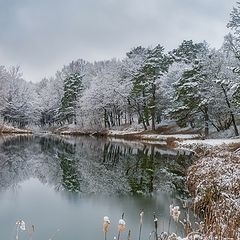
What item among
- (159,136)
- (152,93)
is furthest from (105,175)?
(152,93)

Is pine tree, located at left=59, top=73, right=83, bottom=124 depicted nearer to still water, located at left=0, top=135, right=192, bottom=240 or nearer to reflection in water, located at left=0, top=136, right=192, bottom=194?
reflection in water, located at left=0, top=136, right=192, bottom=194

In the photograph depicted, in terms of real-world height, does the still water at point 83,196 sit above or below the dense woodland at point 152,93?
below

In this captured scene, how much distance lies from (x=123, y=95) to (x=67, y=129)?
2298 cm

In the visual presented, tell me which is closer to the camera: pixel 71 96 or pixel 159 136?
pixel 159 136

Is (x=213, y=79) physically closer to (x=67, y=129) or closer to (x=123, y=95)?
(x=123, y=95)

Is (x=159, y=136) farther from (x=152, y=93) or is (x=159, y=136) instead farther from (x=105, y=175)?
(x=105, y=175)

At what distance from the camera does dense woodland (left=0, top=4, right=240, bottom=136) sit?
37062 millimetres

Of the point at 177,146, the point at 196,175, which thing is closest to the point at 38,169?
the point at 196,175

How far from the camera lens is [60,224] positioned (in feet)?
31.0

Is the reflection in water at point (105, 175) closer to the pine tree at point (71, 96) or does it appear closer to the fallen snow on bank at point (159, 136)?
the fallen snow on bank at point (159, 136)

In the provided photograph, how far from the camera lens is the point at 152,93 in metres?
54.8

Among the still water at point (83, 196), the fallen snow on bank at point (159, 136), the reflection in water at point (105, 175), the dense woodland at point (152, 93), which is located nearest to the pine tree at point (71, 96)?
the dense woodland at point (152, 93)

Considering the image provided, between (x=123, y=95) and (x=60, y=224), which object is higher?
(x=123, y=95)

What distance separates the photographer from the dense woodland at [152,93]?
37.1 m
